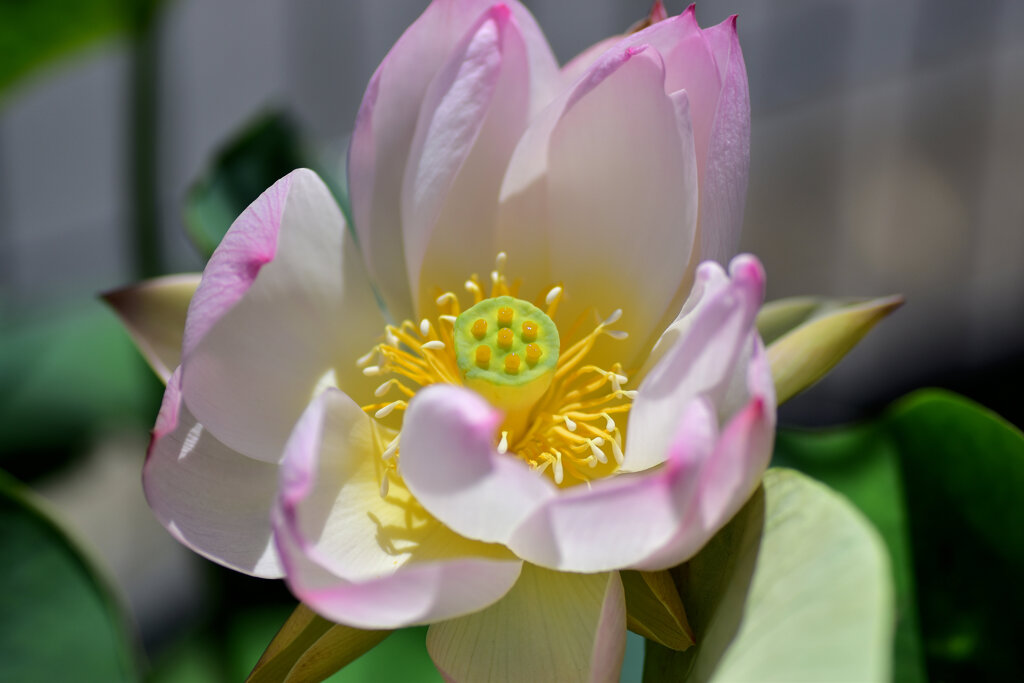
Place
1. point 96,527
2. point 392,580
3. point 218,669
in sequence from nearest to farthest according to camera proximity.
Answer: point 392,580 → point 218,669 → point 96,527

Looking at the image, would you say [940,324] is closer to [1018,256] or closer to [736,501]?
[1018,256]

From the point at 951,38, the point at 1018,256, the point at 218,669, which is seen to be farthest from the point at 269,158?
the point at 951,38

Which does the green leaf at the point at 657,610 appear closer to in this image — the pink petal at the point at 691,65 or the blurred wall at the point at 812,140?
the pink petal at the point at 691,65

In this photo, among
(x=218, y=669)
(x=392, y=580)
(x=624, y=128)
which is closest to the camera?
(x=392, y=580)

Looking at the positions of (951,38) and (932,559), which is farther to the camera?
(951,38)

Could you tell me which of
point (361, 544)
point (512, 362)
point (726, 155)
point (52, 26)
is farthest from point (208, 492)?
point (52, 26)
